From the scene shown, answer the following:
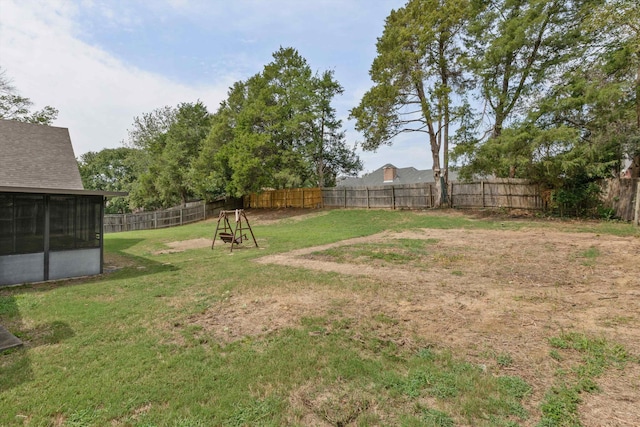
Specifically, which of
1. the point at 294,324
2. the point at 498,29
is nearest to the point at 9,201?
the point at 294,324

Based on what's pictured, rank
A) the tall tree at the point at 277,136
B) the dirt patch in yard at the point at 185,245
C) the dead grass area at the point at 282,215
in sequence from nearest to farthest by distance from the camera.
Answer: the dirt patch in yard at the point at 185,245, the dead grass area at the point at 282,215, the tall tree at the point at 277,136

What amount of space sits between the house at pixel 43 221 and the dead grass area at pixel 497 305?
4661mm

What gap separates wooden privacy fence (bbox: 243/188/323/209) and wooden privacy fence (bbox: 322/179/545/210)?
2.66ft

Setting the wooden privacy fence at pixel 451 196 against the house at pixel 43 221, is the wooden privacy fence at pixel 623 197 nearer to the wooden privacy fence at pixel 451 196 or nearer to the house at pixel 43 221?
the wooden privacy fence at pixel 451 196

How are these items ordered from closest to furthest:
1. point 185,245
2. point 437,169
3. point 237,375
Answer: point 237,375 → point 185,245 → point 437,169

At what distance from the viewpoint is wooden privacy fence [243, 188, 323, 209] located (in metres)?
23.1

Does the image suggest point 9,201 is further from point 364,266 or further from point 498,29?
point 498,29

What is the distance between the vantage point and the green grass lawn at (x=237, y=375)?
2334mm

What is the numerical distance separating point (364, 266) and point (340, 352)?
4018 mm

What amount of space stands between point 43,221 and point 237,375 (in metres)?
7.10

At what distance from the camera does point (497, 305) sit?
4398 mm

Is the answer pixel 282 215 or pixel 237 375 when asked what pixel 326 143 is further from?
pixel 237 375

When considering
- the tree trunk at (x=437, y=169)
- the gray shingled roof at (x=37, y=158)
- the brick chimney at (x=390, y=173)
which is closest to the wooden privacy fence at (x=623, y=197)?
the tree trunk at (x=437, y=169)

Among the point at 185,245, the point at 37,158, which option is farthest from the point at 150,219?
the point at 37,158
